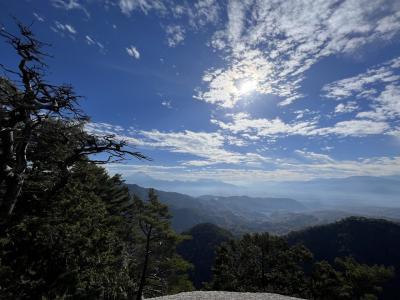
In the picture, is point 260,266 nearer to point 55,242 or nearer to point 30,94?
point 55,242

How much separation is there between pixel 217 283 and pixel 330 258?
173229mm

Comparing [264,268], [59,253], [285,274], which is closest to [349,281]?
[285,274]

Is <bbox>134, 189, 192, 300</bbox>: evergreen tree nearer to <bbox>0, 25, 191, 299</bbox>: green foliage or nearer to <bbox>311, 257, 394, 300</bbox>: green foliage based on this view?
<bbox>0, 25, 191, 299</bbox>: green foliage

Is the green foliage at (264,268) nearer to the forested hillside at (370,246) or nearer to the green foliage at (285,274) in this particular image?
the green foliage at (285,274)

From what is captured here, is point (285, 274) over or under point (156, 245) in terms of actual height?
under

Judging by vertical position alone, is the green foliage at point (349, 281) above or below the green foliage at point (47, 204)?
below

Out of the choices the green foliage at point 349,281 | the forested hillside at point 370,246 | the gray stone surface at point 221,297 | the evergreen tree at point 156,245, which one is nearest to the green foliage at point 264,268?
the green foliage at point 349,281

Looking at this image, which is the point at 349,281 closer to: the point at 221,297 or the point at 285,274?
the point at 285,274

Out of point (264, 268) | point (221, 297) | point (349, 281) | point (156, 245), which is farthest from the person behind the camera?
point (264, 268)

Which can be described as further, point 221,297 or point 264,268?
point 264,268

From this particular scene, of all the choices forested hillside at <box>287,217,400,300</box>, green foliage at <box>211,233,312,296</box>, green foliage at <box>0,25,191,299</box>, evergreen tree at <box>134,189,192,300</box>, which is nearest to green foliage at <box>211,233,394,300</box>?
green foliage at <box>211,233,312,296</box>

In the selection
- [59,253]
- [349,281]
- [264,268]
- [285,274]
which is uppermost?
[59,253]

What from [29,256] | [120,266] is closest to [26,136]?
[29,256]

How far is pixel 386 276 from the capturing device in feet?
128
